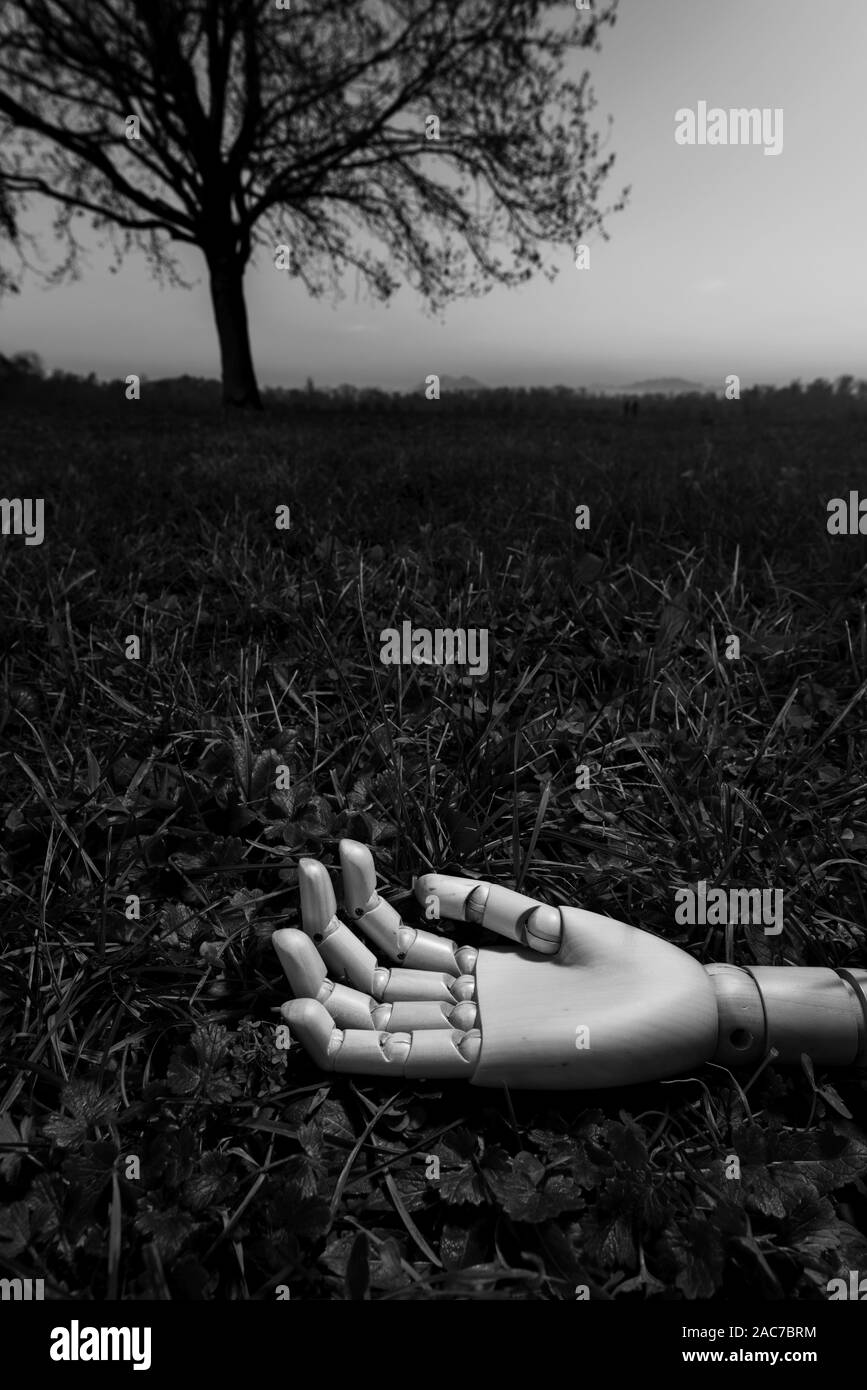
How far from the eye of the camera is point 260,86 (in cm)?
1462

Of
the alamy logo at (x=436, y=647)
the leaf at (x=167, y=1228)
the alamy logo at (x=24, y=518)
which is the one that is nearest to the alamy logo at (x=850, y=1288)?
the leaf at (x=167, y=1228)

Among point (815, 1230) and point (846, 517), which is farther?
point (846, 517)

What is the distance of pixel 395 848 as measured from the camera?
6.12ft

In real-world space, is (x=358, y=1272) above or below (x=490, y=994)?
below

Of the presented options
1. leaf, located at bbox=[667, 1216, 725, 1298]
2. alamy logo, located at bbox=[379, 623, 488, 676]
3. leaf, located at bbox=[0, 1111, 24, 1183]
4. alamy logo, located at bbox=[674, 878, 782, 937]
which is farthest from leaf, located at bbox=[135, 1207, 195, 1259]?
alamy logo, located at bbox=[379, 623, 488, 676]

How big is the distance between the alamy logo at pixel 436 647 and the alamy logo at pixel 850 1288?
1678mm

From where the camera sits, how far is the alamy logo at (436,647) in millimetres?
2494

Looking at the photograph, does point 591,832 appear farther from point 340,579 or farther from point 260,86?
point 260,86

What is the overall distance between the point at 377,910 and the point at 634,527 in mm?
2473

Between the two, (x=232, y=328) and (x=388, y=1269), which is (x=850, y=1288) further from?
(x=232, y=328)

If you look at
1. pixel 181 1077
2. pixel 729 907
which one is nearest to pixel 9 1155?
pixel 181 1077
